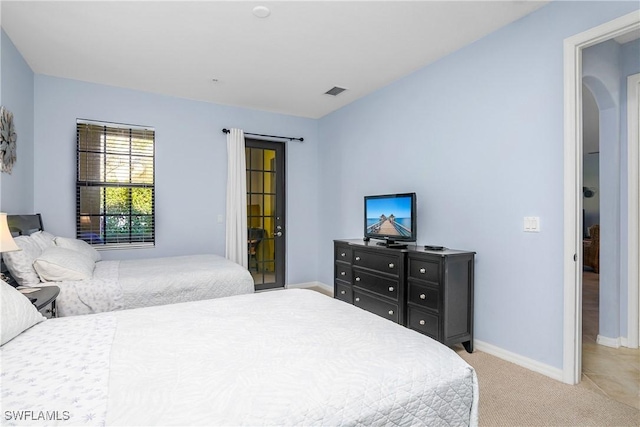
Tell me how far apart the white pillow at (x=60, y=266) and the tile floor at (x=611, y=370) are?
12.3 feet

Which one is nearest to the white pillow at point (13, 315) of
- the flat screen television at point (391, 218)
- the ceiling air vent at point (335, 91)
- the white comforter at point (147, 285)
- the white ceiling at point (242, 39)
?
the white comforter at point (147, 285)

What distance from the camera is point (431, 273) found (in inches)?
111

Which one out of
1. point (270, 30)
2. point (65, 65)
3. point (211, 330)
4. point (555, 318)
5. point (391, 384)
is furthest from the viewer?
point (65, 65)

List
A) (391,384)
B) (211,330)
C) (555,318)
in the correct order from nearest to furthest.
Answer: (391,384)
(211,330)
(555,318)

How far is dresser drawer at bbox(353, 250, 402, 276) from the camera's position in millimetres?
3170

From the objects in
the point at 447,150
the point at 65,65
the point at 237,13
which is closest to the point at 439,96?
the point at 447,150

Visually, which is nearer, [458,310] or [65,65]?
[458,310]

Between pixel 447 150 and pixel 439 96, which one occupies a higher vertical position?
pixel 439 96

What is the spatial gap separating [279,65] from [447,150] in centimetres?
191

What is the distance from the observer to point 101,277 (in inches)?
107

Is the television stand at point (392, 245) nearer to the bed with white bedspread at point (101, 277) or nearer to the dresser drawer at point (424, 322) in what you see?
the dresser drawer at point (424, 322)

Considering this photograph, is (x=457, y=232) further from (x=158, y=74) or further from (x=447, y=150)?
(x=158, y=74)

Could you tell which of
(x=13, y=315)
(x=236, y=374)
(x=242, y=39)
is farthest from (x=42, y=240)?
(x=236, y=374)

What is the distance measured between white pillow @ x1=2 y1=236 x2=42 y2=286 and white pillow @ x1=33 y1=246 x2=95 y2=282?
0.04m
